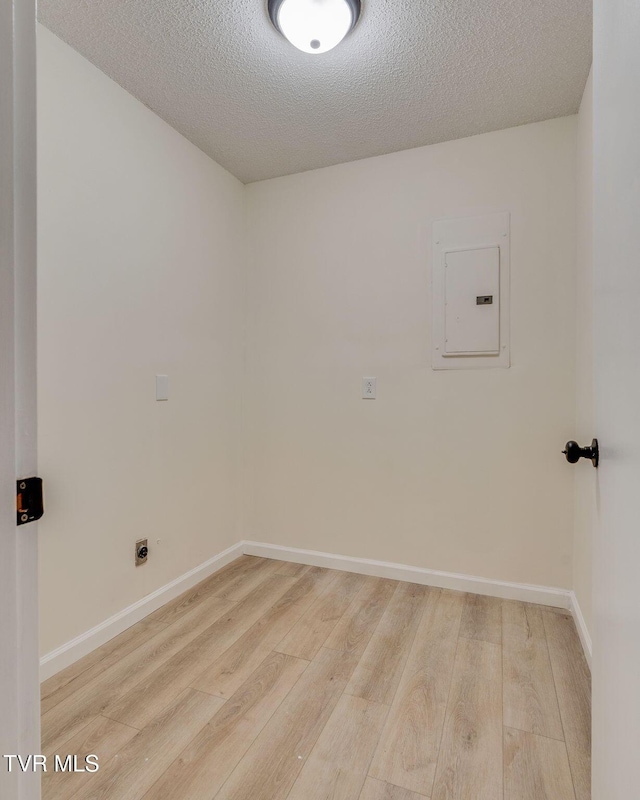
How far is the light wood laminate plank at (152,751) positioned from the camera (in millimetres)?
1148

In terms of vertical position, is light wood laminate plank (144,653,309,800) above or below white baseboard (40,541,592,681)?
below

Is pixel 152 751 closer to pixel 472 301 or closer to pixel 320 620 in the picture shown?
pixel 320 620

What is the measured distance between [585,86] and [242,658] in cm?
290

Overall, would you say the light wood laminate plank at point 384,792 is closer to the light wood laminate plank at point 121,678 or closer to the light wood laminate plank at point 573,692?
the light wood laminate plank at point 573,692

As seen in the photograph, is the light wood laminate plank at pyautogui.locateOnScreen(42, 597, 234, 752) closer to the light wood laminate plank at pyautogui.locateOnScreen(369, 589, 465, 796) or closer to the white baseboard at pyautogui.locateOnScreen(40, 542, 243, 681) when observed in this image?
the white baseboard at pyautogui.locateOnScreen(40, 542, 243, 681)

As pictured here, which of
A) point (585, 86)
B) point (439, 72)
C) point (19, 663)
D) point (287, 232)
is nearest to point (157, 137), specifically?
point (287, 232)

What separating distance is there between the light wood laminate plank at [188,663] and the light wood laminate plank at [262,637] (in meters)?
0.04

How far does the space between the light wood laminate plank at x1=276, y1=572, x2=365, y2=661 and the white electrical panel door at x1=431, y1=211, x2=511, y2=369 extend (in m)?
1.35

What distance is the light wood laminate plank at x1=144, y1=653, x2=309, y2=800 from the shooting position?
1158 mm

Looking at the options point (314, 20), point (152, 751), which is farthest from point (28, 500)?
point (314, 20)

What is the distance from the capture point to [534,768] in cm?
122

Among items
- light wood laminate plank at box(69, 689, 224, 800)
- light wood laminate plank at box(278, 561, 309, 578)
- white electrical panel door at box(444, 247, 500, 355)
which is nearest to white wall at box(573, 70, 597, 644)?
white electrical panel door at box(444, 247, 500, 355)

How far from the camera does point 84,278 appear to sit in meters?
1.74

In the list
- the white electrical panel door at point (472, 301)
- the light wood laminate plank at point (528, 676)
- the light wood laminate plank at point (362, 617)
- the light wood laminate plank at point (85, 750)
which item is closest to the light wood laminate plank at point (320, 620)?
the light wood laminate plank at point (362, 617)
